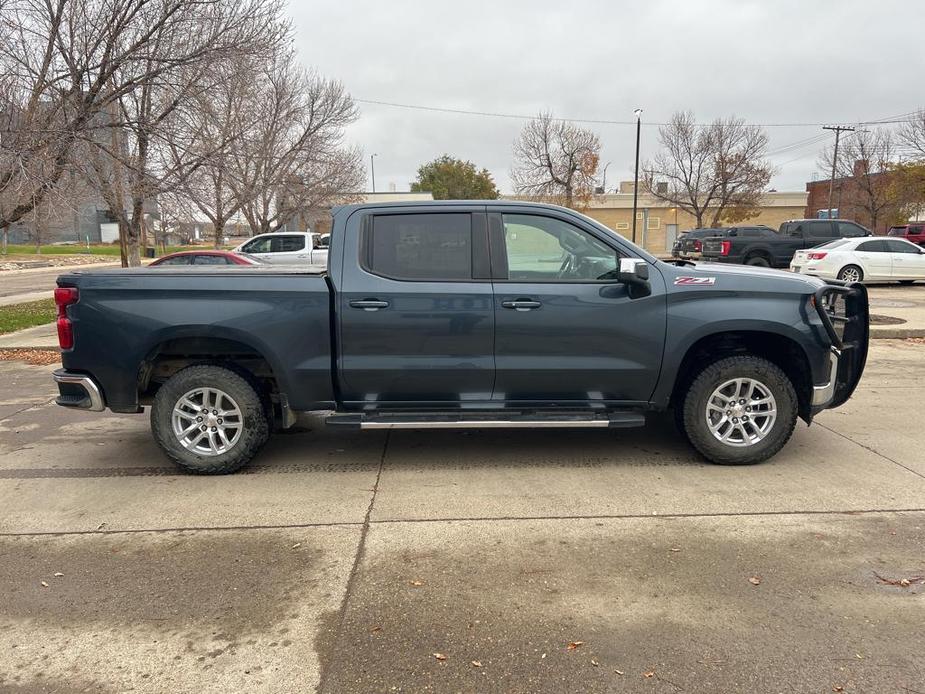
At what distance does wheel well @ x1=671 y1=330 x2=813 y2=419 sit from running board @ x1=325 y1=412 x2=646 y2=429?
0.57 meters

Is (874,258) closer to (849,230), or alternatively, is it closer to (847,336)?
(849,230)

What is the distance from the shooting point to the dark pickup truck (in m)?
4.70

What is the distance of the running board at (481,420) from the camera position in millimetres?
4723

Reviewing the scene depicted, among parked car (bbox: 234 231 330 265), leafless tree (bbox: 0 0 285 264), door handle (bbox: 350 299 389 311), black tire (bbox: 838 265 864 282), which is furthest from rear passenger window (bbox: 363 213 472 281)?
black tire (bbox: 838 265 864 282)

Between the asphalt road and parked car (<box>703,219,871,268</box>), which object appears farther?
parked car (<box>703,219,871,268</box>)

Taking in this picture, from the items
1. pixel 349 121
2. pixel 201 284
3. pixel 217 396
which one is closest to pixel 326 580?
pixel 217 396

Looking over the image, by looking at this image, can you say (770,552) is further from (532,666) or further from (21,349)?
(21,349)

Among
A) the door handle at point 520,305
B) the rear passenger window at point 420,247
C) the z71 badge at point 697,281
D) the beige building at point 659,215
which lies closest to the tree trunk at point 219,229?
the rear passenger window at point 420,247

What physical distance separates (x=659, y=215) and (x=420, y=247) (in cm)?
5137

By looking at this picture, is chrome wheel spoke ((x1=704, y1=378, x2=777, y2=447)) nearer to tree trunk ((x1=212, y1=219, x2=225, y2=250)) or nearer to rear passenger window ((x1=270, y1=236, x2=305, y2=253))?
rear passenger window ((x1=270, y1=236, x2=305, y2=253))

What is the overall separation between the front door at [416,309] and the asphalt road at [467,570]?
2.24 ft

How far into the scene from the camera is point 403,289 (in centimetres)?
473

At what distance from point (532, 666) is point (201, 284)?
3399 millimetres

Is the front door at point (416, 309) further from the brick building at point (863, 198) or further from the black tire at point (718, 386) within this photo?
the brick building at point (863, 198)
